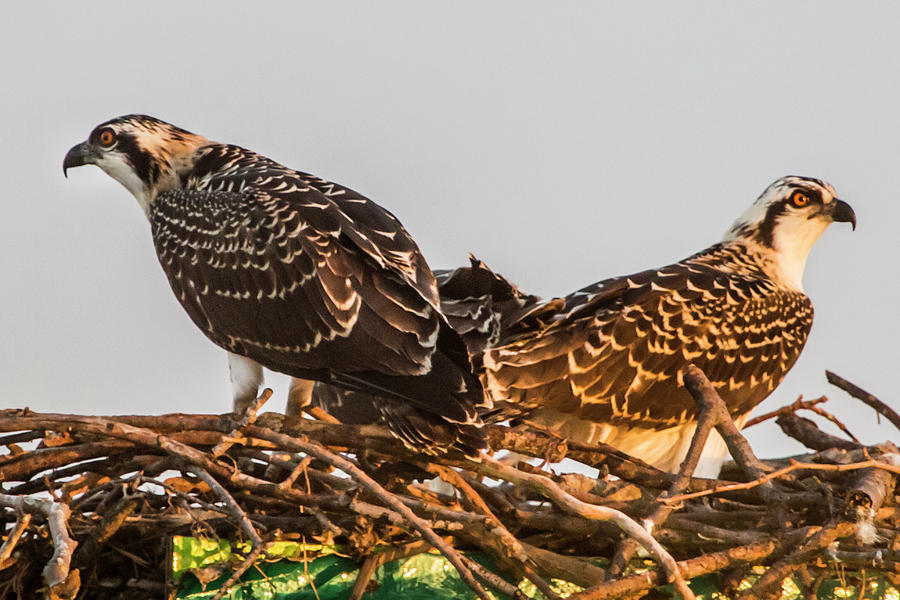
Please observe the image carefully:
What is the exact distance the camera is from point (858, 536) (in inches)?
156

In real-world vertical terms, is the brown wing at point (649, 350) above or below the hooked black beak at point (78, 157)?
below

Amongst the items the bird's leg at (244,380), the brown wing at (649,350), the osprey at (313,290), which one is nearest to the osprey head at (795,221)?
the brown wing at (649,350)

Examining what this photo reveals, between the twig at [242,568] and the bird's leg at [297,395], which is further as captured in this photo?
Result: the bird's leg at [297,395]

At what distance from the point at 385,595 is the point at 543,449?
28.9 inches

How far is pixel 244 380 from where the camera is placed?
5.02 metres

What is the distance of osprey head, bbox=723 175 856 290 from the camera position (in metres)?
6.25

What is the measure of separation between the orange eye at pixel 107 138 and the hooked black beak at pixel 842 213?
3.57 metres

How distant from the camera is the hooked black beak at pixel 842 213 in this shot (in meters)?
6.21

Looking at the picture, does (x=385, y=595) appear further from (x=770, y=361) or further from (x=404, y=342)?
(x=770, y=361)

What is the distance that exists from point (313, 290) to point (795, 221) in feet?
9.65

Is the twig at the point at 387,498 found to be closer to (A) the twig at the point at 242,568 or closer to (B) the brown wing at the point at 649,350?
(A) the twig at the point at 242,568

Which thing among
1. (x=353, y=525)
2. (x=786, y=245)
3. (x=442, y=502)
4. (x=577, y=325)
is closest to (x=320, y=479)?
(x=353, y=525)

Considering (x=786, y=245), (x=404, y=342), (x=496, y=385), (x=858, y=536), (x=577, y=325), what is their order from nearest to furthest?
1. (x=858, y=536)
2. (x=404, y=342)
3. (x=496, y=385)
4. (x=577, y=325)
5. (x=786, y=245)

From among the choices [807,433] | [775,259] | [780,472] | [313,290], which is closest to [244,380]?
[313,290]
